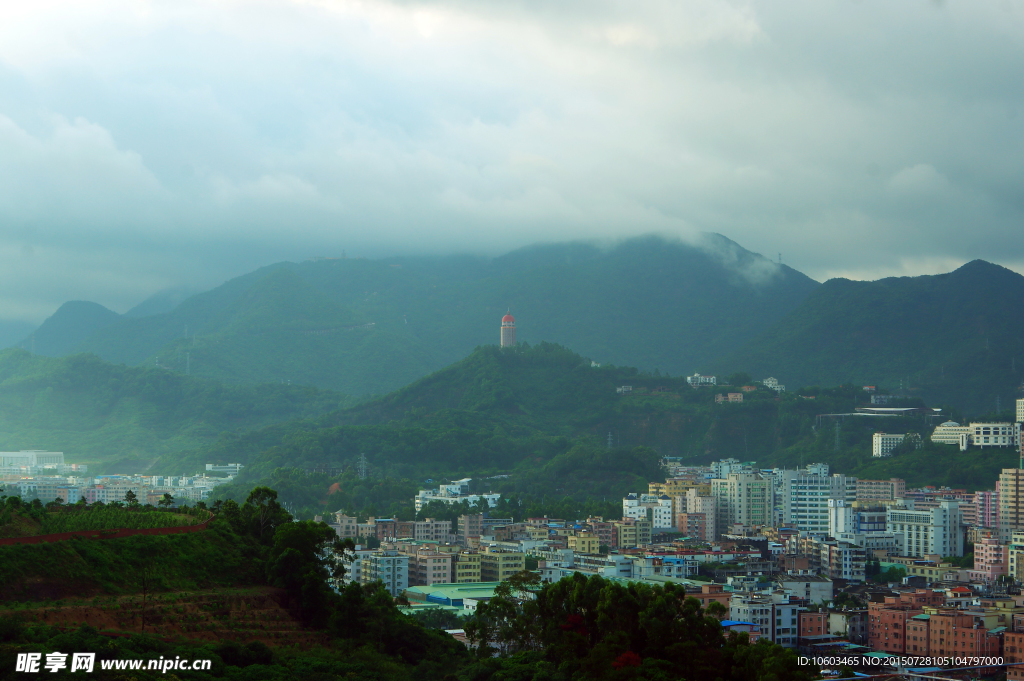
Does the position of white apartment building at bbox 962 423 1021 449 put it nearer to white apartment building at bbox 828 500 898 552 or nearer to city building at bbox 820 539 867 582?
white apartment building at bbox 828 500 898 552

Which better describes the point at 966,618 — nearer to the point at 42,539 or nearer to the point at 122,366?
the point at 42,539

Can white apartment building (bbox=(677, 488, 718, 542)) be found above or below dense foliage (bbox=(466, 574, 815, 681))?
above

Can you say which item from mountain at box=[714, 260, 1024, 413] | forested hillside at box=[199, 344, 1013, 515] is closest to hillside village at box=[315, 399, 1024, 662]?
forested hillside at box=[199, 344, 1013, 515]

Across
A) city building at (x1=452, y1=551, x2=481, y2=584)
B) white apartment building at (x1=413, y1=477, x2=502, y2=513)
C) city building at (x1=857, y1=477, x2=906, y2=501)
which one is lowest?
city building at (x1=452, y1=551, x2=481, y2=584)

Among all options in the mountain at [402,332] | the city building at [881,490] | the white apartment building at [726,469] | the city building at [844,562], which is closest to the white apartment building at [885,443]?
the white apartment building at [726,469]

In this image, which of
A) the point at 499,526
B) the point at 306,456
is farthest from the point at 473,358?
the point at 499,526
